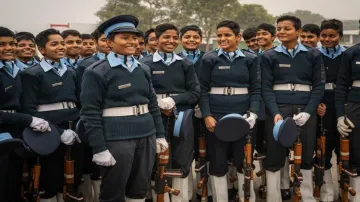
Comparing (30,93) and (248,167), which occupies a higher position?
(30,93)

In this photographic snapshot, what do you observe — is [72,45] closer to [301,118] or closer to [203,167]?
[203,167]

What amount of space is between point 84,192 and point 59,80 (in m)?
1.73

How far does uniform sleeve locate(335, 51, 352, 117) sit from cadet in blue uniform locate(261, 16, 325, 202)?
11.9 inches

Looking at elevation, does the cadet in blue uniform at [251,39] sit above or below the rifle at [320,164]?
above

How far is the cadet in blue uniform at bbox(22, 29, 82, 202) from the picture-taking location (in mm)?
4434

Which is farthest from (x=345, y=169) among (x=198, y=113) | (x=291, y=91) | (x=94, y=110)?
(x=94, y=110)

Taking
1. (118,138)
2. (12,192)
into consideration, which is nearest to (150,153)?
(118,138)

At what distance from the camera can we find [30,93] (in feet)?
14.4

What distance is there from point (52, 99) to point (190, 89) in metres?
1.73

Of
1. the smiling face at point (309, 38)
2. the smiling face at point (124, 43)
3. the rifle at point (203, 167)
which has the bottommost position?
the rifle at point (203, 167)

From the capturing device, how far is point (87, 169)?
17.5 feet

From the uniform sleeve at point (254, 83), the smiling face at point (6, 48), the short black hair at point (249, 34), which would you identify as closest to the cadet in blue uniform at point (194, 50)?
the uniform sleeve at point (254, 83)

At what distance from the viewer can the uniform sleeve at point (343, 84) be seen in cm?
503

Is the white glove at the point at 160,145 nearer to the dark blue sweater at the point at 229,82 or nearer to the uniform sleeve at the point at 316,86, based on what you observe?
the dark blue sweater at the point at 229,82
